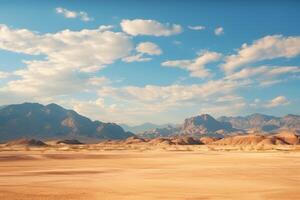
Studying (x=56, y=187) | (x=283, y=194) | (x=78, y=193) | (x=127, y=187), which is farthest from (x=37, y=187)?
(x=283, y=194)

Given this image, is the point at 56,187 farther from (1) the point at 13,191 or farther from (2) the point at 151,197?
(2) the point at 151,197

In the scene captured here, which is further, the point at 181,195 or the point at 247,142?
the point at 247,142

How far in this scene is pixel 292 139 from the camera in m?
179

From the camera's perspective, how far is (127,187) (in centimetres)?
1931

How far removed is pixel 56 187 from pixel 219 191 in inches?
297

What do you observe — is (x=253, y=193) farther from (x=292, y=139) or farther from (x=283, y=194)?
(x=292, y=139)

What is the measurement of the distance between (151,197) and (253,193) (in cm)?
471

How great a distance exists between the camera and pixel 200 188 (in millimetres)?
19266

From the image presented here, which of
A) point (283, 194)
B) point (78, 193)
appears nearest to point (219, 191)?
point (283, 194)

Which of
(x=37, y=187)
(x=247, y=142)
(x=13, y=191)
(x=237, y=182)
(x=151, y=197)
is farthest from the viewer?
(x=247, y=142)

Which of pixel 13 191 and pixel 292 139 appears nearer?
pixel 13 191

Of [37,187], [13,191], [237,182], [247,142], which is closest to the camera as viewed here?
[13,191]

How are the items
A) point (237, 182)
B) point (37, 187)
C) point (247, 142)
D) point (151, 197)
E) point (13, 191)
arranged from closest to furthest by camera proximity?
point (151, 197)
point (13, 191)
point (37, 187)
point (237, 182)
point (247, 142)

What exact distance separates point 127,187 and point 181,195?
347 centimetres
